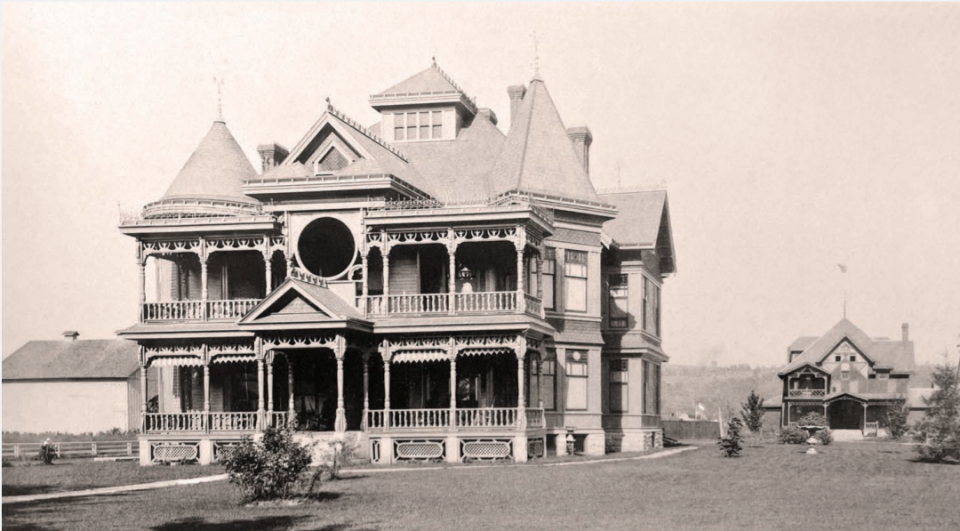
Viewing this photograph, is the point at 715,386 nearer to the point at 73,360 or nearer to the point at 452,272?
the point at 73,360

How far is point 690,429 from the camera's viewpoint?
217 feet

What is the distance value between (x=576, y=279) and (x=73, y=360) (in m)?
37.7

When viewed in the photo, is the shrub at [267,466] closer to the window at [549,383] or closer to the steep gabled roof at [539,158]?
the window at [549,383]

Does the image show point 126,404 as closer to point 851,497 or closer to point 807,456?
point 807,456

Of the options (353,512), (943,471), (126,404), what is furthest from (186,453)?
(126,404)

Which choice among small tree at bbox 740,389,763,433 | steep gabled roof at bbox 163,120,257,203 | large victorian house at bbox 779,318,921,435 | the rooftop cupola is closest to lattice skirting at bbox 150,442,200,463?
the rooftop cupola

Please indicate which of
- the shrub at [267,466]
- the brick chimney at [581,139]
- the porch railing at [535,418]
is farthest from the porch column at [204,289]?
the brick chimney at [581,139]

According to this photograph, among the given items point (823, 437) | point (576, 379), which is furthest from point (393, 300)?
point (823, 437)

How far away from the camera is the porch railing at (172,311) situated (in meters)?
34.6

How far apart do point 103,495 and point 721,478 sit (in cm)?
1461

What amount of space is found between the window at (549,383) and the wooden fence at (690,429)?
30.2 meters

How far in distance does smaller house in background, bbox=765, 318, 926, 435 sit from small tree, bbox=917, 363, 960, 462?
128 feet

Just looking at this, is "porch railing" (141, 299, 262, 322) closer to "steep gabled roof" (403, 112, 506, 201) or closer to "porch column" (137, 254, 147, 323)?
"porch column" (137, 254, 147, 323)

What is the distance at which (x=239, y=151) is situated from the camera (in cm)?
4084
